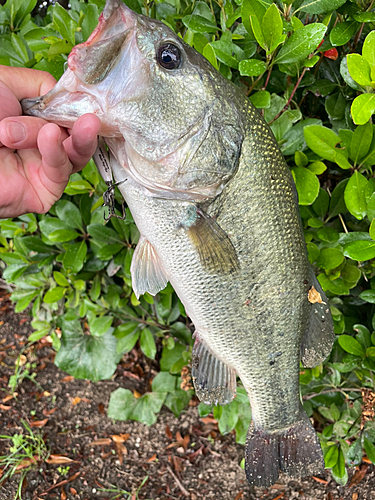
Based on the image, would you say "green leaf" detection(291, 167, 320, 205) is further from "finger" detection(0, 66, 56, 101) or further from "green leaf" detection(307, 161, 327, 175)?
"finger" detection(0, 66, 56, 101)

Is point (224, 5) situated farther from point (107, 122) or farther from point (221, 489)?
point (221, 489)

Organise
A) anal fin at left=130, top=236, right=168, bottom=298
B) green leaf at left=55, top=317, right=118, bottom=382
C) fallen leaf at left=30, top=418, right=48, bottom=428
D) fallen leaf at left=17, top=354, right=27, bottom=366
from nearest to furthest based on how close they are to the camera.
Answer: anal fin at left=130, top=236, right=168, bottom=298 < green leaf at left=55, top=317, right=118, bottom=382 < fallen leaf at left=30, top=418, right=48, bottom=428 < fallen leaf at left=17, top=354, right=27, bottom=366

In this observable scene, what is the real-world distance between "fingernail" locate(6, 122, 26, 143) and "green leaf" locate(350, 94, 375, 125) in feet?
3.64

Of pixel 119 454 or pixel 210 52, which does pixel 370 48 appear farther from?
pixel 119 454

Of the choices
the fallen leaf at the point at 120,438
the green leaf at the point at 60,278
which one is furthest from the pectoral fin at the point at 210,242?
the fallen leaf at the point at 120,438

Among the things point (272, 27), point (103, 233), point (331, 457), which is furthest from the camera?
point (331, 457)

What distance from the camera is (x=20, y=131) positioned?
1.10 metres

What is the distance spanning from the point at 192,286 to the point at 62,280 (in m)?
1.21

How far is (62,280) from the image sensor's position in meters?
2.27

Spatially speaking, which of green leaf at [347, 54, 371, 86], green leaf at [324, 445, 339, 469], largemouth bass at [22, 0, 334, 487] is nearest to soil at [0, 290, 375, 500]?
green leaf at [324, 445, 339, 469]

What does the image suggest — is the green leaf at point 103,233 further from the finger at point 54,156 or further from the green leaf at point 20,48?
the green leaf at point 20,48

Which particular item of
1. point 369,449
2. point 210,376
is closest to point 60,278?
point 210,376

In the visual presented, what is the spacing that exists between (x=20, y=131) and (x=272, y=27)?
88 centimetres

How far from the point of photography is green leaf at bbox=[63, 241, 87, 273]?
2016 millimetres
